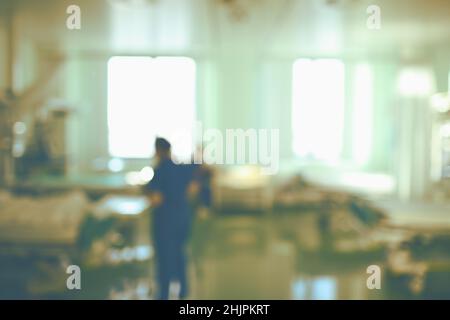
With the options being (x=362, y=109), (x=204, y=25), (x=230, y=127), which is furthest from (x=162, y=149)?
A: (x=362, y=109)

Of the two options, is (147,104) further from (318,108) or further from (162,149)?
(318,108)

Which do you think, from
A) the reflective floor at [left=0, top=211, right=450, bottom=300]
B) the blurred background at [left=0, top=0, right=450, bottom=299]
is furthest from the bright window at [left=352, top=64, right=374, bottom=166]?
the reflective floor at [left=0, top=211, right=450, bottom=300]

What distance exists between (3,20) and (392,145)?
1.84 m

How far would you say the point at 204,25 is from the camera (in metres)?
2.07

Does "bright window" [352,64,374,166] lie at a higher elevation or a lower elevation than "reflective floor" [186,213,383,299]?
higher

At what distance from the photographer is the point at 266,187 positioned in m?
2.09

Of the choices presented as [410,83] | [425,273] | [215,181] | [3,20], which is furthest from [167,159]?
[425,273]

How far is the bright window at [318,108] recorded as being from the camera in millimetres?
2109

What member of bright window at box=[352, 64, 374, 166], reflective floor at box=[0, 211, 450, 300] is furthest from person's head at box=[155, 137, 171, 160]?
bright window at box=[352, 64, 374, 166]

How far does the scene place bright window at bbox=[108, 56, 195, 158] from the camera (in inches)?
81.8

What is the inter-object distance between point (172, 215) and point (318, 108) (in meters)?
0.80

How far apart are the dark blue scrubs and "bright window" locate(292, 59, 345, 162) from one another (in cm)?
52

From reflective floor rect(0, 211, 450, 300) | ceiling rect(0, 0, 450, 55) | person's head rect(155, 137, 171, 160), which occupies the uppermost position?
ceiling rect(0, 0, 450, 55)

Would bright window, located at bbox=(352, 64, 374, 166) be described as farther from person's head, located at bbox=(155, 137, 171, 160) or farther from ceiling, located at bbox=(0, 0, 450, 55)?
person's head, located at bbox=(155, 137, 171, 160)
